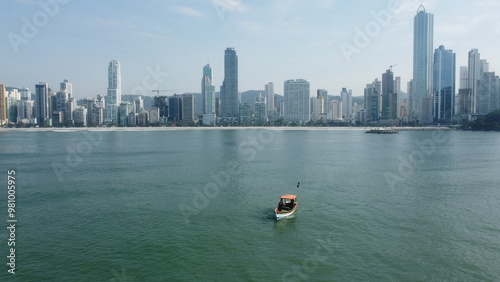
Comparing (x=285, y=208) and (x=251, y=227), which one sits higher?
(x=285, y=208)

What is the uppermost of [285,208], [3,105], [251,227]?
[3,105]

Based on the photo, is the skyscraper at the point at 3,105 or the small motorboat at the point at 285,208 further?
the skyscraper at the point at 3,105

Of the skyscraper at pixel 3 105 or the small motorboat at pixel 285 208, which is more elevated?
the skyscraper at pixel 3 105

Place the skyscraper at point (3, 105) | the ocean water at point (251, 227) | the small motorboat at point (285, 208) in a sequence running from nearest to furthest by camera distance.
→ the ocean water at point (251, 227) < the small motorboat at point (285, 208) < the skyscraper at point (3, 105)

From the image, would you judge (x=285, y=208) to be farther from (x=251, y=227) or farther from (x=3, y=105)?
(x=3, y=105)

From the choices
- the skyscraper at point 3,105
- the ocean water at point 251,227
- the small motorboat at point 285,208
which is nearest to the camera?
the ocean water at point 251,227

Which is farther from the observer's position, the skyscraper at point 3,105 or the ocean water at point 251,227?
the skyscraper at point 3,105

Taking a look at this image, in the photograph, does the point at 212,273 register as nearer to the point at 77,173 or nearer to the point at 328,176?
the point at 328,176

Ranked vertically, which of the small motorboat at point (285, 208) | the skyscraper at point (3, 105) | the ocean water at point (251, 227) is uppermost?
the skyscraper at point (3, 105)

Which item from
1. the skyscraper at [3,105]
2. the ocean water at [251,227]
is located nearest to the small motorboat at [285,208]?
the ocean water at [251,227]

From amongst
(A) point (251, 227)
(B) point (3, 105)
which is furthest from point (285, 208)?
(B) point (3, 105)

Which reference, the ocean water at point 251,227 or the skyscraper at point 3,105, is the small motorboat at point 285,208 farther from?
the skyscraper at point 3,105
